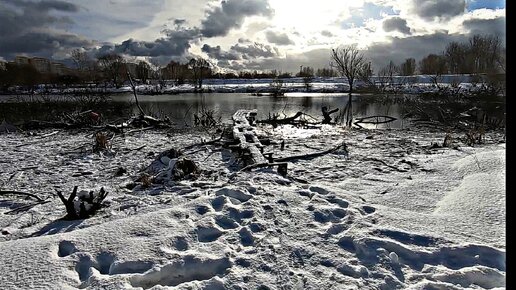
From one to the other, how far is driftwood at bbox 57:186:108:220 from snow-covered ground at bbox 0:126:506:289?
127mm

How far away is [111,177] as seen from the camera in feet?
19.7

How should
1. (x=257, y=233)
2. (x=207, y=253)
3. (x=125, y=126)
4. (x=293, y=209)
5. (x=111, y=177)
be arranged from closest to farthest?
(x=207, y=253), (x=257, y=233), (x=293, y=209), (x=111, y=177), (x=125, y=126)

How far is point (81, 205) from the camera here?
4082 millimetres

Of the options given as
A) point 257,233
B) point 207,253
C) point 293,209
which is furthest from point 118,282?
point 293,209

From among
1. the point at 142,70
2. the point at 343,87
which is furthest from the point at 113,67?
the point at 343,87

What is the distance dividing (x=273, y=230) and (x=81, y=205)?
254 centimetres

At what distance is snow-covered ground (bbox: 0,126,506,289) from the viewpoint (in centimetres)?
259

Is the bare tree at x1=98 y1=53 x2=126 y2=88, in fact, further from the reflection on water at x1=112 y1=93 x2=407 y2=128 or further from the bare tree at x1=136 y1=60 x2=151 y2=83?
the reflection on water at x1=112 y1=93 x2=407 y2=128

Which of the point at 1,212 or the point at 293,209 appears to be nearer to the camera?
the point at 293,209

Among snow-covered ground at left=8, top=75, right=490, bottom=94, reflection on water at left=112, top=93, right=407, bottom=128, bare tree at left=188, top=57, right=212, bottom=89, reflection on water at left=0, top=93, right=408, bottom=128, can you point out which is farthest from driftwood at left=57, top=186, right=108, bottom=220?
bare tree at left=188, top=57, right=212, bottom=89

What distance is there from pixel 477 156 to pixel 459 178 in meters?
1.33

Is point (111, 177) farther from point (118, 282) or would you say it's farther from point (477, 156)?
point (477, 156)

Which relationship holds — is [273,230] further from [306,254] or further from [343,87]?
[343,87]

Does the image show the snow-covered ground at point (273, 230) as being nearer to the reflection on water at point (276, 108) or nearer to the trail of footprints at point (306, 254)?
the trail of footprints at point (306, 254)
